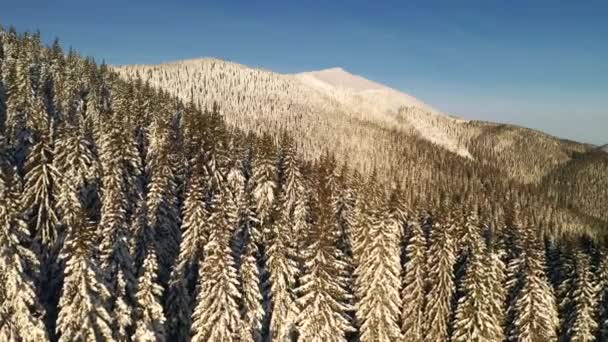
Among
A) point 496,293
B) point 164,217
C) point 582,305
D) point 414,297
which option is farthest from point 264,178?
point 582,305

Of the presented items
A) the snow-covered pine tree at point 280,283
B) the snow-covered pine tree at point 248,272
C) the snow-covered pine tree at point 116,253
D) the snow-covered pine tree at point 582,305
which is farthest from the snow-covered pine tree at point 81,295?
the snow-covered pine tree at point 582,305

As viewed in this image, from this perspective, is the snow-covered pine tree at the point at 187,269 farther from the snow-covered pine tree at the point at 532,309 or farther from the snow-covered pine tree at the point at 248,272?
the snow-covered pine tree at the point at 532,309

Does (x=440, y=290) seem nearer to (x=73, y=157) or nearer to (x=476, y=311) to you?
(x=476, y=311)

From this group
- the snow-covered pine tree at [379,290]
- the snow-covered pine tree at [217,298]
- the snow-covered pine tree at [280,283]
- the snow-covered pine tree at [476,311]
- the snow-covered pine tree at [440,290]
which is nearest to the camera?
the snow-covered pine tree at [217,298]

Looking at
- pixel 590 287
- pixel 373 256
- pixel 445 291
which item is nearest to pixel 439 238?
pixel 445 291

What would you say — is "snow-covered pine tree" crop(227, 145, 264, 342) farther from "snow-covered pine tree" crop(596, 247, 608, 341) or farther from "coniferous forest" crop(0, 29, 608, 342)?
"snow-covered pine tree" crop(596, 247, 608, 341)

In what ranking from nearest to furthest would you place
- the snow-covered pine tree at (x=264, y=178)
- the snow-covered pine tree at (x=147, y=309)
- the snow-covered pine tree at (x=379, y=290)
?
the snow-covered pine tree at (x=147, y=309) → the snow-covered pine tree at (x=379, y=290) → the snow-covered pine tree at (x=264, y=178)

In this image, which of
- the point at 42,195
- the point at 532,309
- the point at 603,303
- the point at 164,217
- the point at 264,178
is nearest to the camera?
the point at 42,195
